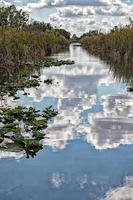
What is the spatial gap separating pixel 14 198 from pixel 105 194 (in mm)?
1727

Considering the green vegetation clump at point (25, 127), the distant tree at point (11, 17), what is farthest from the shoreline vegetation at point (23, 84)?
the distant tree at point (11, 17)

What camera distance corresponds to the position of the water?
31.8 feet

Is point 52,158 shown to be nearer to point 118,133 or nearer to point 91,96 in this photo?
point 118,133

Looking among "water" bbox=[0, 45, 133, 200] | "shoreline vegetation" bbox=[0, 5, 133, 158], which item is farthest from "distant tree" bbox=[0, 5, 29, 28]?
"water" bbox=[0, 45, 133, 200]

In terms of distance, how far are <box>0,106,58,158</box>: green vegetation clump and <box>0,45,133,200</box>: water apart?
271 millimetres

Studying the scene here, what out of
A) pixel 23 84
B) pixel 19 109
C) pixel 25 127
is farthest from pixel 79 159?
pixel 23 84

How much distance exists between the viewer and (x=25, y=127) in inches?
584

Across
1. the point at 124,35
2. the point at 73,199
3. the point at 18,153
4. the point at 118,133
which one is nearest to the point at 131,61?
the point at 124,35

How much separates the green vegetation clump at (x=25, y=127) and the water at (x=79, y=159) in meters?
0.27

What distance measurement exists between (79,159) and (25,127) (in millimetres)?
3327

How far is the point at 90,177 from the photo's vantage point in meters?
10.5

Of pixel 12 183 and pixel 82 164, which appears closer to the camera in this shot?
pixel 12 183

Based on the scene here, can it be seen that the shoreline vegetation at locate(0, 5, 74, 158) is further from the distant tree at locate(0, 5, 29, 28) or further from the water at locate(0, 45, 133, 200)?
the distant tree at locate(0, 5, 29, 28)

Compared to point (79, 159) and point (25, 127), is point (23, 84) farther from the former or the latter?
point (79, 159)
